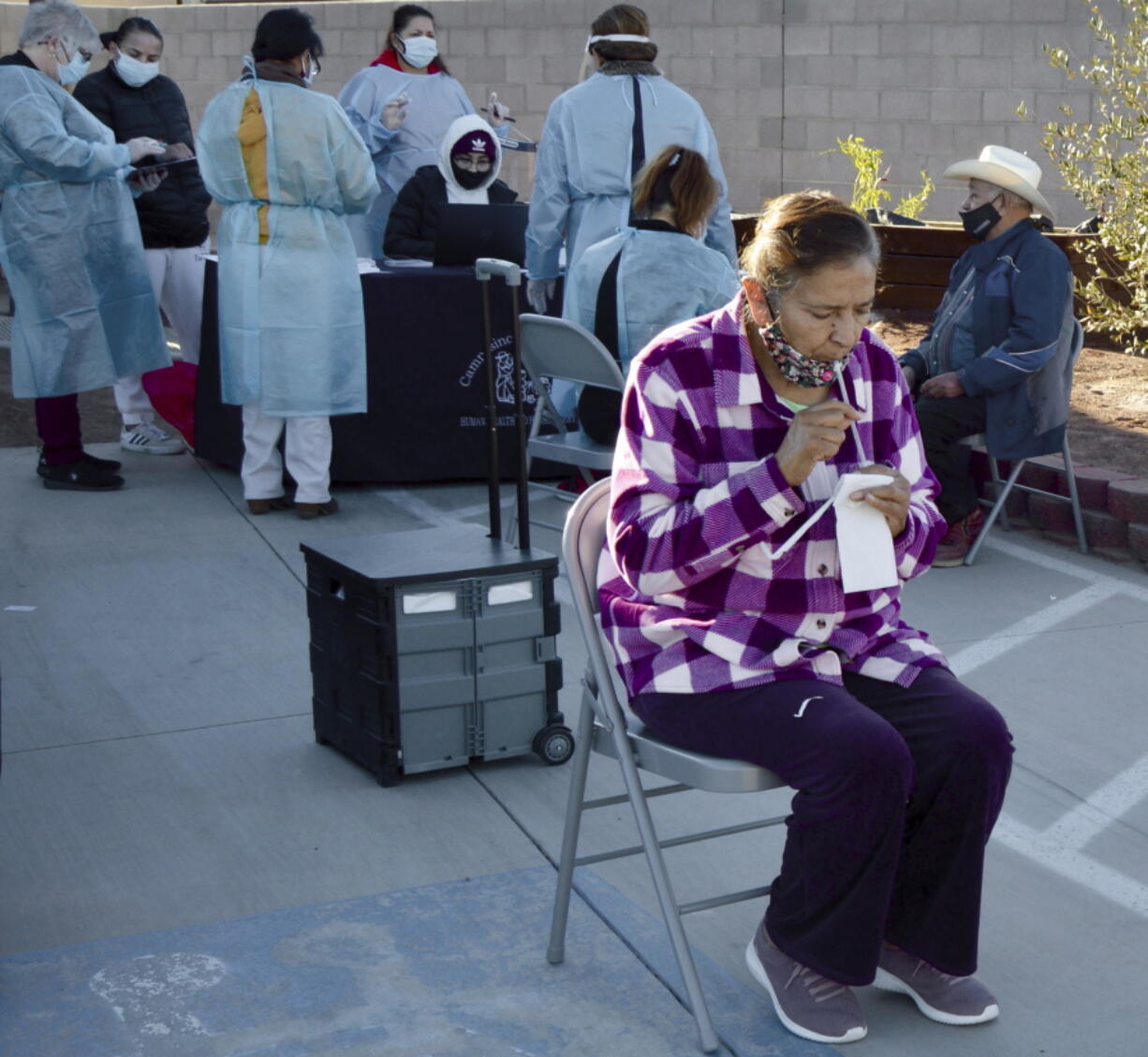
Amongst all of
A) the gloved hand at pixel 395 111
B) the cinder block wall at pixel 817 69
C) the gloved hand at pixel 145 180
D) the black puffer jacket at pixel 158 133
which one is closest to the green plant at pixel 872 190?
the cinder block wall at pixel 817 69

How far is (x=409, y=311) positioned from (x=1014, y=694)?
3028 millimetres

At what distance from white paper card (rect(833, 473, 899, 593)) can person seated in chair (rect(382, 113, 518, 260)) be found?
471 centimetres

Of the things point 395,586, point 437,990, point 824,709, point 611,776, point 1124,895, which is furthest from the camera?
point 611,776

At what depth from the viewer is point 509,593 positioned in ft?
12.6

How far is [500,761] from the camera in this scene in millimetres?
4016

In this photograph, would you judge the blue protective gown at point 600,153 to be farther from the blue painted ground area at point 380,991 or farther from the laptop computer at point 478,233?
the blue painted ground area at point 380,991

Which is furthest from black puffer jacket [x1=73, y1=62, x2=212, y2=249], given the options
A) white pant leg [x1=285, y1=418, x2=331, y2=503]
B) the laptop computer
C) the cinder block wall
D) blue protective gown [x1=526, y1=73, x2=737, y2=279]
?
the cinder block wall

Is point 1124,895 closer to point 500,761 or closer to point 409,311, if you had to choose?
point 500,761

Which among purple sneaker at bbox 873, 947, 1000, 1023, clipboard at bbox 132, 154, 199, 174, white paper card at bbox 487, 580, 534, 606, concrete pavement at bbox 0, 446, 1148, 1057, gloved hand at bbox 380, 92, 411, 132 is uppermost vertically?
gloved hand at bbox 380, 92, 411, 132

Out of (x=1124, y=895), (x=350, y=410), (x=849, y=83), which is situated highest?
(x=849, y=83)

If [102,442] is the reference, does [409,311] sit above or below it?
above

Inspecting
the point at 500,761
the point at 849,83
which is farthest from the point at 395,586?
the point at 849,83

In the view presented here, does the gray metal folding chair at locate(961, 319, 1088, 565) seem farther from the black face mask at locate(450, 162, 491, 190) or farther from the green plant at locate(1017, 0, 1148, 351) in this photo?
the black face mask at locate(450, 162, 491, 190)

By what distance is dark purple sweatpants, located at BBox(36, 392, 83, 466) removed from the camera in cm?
664
